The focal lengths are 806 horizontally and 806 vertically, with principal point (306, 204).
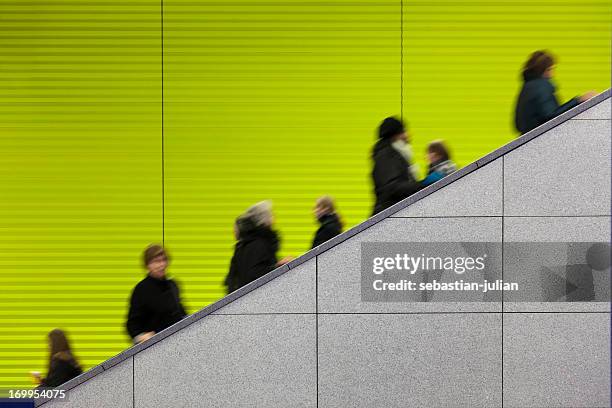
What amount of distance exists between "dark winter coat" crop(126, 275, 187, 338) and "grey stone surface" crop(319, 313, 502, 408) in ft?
3.15

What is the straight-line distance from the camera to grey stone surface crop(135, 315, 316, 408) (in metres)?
4.81

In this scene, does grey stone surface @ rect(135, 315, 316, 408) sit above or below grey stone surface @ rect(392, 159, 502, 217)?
below

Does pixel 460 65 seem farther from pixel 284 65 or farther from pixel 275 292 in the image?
pixel 275 292

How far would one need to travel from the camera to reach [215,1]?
761 cm

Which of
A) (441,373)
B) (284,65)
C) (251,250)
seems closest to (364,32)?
(284,65)

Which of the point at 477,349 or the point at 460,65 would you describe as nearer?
the point at 477,349

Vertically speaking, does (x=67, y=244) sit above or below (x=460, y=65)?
below

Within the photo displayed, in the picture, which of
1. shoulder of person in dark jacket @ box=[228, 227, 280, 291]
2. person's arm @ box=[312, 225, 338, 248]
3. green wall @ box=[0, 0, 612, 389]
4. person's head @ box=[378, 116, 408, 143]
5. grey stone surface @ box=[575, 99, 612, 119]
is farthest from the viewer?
green wall @ box=[0, 0, 612, 389]

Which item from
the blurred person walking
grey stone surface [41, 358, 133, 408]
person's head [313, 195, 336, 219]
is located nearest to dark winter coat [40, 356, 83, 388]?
grey stone surface [41, 358, 133, 408]

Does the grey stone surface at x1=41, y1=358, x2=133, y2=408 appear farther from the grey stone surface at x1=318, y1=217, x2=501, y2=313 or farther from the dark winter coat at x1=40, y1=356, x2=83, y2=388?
the grey stone surface at x1=318, y1=217, x2=501, y2=313

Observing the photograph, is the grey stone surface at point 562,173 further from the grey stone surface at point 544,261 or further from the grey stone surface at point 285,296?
the grey stone surface at point 285,296

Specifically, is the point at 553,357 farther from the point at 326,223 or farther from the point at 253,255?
the point at 253,255

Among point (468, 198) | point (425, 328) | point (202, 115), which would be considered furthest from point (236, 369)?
point (202, 115)

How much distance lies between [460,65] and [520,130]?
8.45ft
